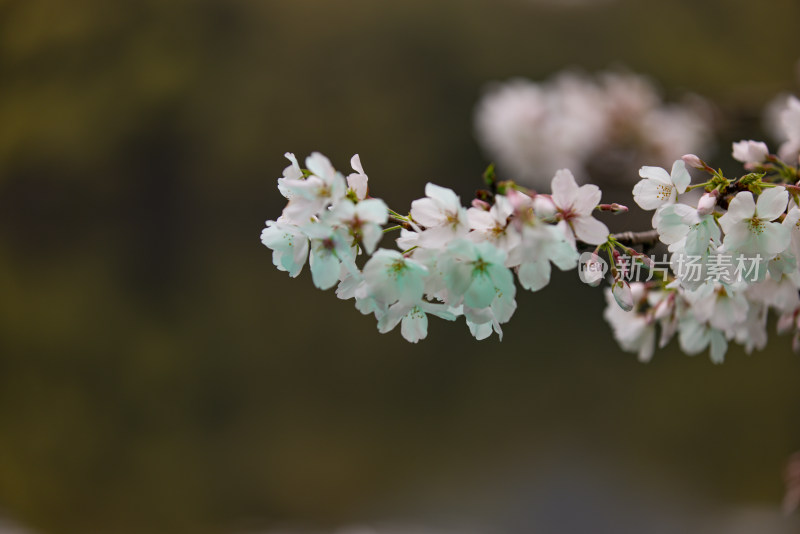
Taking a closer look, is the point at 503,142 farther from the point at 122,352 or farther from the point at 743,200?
the point at 122,352

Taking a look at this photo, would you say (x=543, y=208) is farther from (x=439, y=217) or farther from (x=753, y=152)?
(x=753, y=152)

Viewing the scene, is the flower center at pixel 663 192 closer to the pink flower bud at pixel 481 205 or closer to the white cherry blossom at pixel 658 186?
the white cherry blossom at pixel 658 186

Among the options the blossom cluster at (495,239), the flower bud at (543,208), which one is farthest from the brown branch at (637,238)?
the flower bud at (543,208)

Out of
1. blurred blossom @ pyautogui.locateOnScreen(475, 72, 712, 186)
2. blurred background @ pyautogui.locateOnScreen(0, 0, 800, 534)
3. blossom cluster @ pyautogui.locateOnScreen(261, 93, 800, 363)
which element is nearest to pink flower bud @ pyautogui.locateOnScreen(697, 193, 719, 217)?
blossom cluster @ pyautogui.locateOnScreen(261, 93, 800, 363)

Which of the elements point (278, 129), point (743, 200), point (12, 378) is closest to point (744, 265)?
point (743, 200)

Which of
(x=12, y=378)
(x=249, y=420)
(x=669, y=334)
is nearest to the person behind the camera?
(x=669, y=334)

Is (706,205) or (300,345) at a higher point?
(300,345)

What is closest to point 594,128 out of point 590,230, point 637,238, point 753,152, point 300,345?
point 753,152
